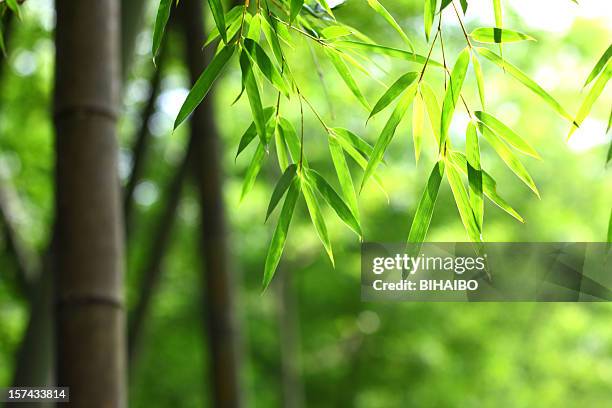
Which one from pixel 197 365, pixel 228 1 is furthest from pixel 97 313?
pixel 197 365

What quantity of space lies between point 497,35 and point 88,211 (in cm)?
94

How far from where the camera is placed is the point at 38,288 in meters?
3.27

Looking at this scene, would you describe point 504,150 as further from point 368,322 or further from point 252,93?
point 368,322

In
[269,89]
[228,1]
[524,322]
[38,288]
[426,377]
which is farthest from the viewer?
[524,322]

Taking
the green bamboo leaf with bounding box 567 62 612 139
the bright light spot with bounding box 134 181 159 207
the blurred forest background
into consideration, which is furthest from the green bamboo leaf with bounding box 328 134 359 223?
the bright light spot with bounding box 134 181 159 207

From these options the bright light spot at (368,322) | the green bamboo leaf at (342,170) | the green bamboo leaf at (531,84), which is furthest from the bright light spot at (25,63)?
the green bamboo leaf at (531,84)

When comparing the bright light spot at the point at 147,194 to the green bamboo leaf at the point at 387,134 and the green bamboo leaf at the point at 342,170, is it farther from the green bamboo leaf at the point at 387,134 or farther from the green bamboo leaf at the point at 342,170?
the green bamboo leaf at the point at 387,134

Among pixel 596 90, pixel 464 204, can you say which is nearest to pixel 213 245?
pixel 464 204

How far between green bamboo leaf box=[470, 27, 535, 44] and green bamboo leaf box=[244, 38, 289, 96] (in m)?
0.31

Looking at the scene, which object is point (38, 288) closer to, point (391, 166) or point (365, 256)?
point (365, 256)

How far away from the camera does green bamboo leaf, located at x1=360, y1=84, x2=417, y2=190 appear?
125 centimetres

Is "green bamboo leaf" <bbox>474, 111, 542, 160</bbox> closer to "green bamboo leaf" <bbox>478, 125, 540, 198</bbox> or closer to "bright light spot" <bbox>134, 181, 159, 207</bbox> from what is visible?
"green bamboo leaf" <bbox>478, 125, 540, 198</bbox>

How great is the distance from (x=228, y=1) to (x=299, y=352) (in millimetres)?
4615

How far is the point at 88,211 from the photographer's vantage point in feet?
5.54
